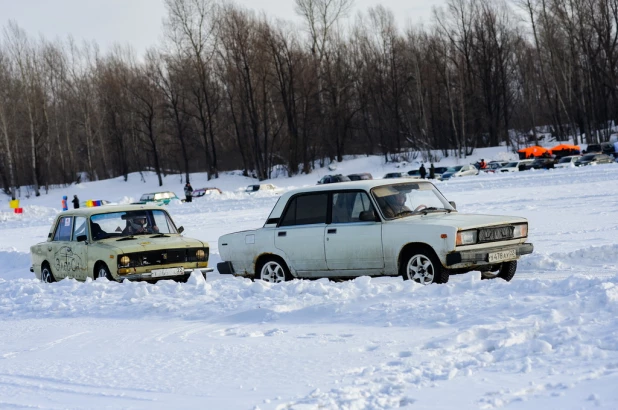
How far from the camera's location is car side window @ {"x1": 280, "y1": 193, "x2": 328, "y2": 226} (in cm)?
1216

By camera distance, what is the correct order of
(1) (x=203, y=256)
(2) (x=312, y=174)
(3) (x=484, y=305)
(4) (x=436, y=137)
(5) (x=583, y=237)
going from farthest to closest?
1. (4) (x=436, y=137)
2. (2) (x=312, y=174)
3. (5) (x=583, y=237)
4. (1) (x=203, y=256)
5. (3) (x=484, y=305)

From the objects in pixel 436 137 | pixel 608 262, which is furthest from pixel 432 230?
pixel 436 137

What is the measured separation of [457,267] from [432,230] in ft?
1.88

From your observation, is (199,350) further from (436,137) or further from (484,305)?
(436,137)

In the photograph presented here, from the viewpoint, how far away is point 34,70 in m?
82.0

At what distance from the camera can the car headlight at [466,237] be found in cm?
1066

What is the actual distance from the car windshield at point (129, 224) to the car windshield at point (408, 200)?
491cm

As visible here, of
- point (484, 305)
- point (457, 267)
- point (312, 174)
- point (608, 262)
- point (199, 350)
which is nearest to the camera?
point (199, 350)

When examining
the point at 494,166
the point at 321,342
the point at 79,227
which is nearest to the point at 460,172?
the point at 494,166

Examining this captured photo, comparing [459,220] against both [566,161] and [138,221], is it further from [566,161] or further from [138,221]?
[566,161]

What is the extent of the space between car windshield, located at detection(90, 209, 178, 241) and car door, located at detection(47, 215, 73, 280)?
0.64 m

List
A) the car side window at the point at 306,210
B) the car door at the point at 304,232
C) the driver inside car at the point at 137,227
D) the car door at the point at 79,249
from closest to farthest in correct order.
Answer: the car door at the point at 304,232 < the car side window at the point at 306,210 < the car door at the point at 79,249 < the driver inside car at the point at 137,227

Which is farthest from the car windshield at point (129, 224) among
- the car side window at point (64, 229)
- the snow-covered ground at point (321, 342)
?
the snow-covered ground at point (321, 342)

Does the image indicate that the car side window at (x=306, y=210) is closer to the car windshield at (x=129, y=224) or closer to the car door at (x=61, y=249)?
the car windshield at (x=129, y=224)
